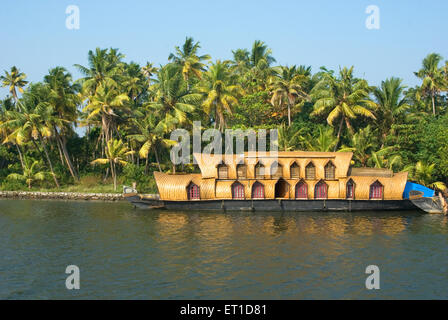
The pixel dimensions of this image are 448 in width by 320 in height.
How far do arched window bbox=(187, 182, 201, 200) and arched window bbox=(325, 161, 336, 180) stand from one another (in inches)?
436

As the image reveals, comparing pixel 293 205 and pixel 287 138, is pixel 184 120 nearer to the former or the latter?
pixel 287 138

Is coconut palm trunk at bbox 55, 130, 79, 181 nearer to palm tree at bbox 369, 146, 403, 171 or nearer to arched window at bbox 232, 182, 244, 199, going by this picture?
arched window at bbox 232, 182, 244, 199

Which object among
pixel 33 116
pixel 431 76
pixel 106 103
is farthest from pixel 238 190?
pixel 431 76

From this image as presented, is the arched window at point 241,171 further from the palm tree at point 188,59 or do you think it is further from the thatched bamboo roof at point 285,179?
the palm tree at point 188,59

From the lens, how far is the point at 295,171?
3719cm

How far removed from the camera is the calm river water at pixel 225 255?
57.3 ft

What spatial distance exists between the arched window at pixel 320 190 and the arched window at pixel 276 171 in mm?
3278

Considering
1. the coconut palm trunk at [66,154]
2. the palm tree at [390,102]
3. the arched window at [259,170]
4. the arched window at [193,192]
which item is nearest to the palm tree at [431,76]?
the palm tree at [390,102]

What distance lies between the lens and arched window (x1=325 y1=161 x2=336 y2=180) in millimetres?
36719

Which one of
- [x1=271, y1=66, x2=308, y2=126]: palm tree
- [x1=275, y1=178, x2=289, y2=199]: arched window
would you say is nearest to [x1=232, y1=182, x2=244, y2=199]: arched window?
[x1=275, y1=178, x2=289, y2=199]: arched window

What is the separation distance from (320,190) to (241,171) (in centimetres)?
691
